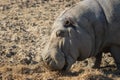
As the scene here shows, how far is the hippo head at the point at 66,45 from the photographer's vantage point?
6.38 m

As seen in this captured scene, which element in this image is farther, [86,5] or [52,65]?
[86,5]

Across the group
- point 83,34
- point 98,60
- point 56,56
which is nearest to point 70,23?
point 83,34

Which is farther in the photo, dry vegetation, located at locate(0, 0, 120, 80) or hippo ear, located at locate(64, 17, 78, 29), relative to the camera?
dry vegetation, located at locate(0, 0, 120, 80)

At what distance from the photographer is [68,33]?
6.58 metres

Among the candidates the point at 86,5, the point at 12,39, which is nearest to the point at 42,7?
the point at 12,39

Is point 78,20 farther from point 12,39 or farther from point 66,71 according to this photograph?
point 12,39

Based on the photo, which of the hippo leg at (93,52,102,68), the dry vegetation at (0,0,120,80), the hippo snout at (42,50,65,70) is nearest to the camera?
the hippo snout at (42,50,65,70)

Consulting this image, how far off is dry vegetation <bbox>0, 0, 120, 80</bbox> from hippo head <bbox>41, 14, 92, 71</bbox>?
0.23 m

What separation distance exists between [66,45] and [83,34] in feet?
1.08

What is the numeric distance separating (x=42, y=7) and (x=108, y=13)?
4.64 meters

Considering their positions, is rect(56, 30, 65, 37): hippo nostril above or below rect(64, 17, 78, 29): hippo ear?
below

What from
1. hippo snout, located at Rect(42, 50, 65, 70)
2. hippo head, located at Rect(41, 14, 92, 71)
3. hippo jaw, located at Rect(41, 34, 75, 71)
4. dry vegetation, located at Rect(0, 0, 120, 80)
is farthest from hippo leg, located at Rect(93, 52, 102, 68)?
hippo snout, located at Rect(42, 50, 65, 70)

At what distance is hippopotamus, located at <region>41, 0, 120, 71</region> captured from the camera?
6441 millimetres

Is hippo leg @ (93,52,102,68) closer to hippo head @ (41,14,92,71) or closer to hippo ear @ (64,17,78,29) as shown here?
hippo head @ (41,14,92,71)
